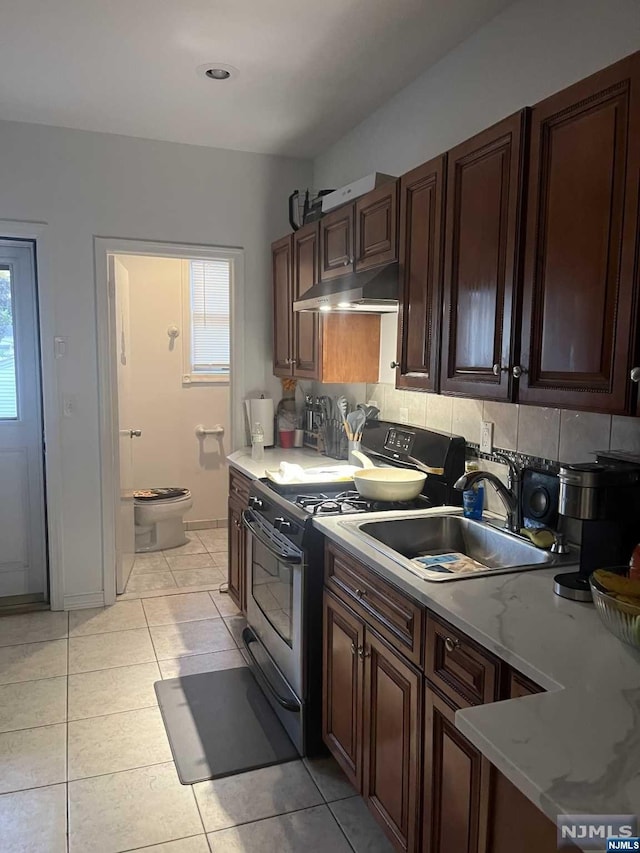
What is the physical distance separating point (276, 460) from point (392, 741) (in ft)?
Answer: 6.22

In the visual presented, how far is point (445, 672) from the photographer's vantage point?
1.55 m

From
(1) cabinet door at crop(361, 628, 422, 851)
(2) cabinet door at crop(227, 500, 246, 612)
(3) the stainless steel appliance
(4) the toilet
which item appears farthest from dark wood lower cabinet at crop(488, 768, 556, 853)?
(4) the toilet

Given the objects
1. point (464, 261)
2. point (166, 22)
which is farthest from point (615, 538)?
point (166, 22)

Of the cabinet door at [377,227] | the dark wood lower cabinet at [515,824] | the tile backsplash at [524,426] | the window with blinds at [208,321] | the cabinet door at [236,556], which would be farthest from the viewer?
the window with blinds at [208,321]

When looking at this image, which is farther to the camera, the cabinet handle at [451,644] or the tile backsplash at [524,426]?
the tile backsplash at [524,426]

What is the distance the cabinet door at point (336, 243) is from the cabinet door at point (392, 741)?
1698mm

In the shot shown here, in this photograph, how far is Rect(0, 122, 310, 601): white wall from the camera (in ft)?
11.4

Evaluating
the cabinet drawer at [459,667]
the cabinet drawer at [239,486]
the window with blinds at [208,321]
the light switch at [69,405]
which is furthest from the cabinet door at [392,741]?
the window with blinds at [208,321]

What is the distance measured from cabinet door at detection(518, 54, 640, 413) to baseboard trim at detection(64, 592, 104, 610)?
299 centimetres

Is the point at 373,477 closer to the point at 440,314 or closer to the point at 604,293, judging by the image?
the point at 440,314

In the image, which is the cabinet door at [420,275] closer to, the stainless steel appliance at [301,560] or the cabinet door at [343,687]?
the stainless steel appliance at [301,560]

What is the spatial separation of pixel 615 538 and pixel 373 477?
109 cm

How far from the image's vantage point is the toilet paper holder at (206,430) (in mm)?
5316

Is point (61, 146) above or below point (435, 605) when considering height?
above
